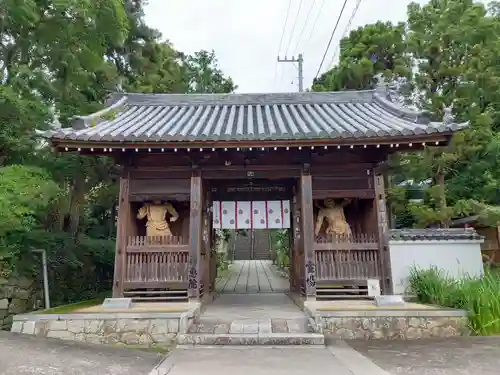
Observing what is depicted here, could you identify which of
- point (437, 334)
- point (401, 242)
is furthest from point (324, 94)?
point (437, 334)

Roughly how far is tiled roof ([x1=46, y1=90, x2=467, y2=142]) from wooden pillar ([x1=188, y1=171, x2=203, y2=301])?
117 centimetres

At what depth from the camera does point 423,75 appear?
11758 mm

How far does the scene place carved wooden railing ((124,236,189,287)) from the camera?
8.38 meters

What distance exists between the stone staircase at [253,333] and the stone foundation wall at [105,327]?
351 millimetres

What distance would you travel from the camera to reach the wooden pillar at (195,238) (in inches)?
312

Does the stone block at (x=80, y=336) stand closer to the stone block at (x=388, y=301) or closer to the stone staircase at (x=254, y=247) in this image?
the stone block at (x=388, y=301)

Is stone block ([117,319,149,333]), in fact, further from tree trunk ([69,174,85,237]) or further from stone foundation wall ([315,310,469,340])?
tree trunk ([69,174,85,237])

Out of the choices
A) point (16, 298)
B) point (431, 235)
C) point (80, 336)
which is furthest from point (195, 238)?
point (431, 235)

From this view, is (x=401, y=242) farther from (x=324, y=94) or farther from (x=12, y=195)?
(x=12, y=195)

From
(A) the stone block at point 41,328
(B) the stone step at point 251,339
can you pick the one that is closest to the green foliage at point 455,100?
(B) the stone step at point 251,339

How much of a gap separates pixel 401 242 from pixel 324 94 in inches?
197

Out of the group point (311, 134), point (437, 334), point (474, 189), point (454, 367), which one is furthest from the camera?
point (474, 189)

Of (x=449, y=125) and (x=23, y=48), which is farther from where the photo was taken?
(x=23, y=48)

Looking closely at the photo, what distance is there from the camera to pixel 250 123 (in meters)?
9.59
